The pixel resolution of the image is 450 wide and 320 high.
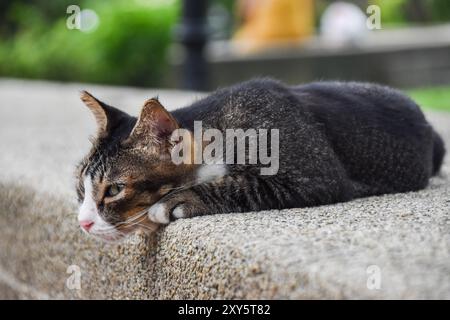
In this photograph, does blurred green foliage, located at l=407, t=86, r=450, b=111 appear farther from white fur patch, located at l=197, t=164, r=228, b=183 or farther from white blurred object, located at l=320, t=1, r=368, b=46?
white fur patch, located at l=197, t=164, r=228, b=183

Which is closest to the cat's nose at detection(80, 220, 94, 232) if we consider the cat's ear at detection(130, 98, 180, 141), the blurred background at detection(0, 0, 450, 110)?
the cat's ear at detection(130, 98, 180, 141)

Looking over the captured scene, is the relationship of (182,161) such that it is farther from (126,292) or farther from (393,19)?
(393,19)

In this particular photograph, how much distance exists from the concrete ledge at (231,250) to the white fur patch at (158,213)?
0.05 meters

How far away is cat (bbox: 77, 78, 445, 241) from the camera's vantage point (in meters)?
3.31

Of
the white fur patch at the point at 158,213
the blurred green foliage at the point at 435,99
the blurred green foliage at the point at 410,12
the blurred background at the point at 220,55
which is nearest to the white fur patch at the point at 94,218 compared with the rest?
the white fur patch at the point at 158,213

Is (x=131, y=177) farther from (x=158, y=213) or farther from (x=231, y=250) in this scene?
(x=231, y=250)

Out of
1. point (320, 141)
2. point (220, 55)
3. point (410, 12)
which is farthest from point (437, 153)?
point (410, 12)

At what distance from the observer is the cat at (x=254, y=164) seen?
331 cm

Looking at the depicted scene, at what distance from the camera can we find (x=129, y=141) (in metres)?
3.37

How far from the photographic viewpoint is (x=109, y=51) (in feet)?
42.9

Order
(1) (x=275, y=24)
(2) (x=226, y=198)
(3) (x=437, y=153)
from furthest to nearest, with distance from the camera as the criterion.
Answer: (1) (x=275, y=24) → (3) (x=437, y=153) → (2) (x=226, y=198)

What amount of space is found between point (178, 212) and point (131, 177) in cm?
24

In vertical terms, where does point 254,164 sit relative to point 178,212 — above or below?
above
